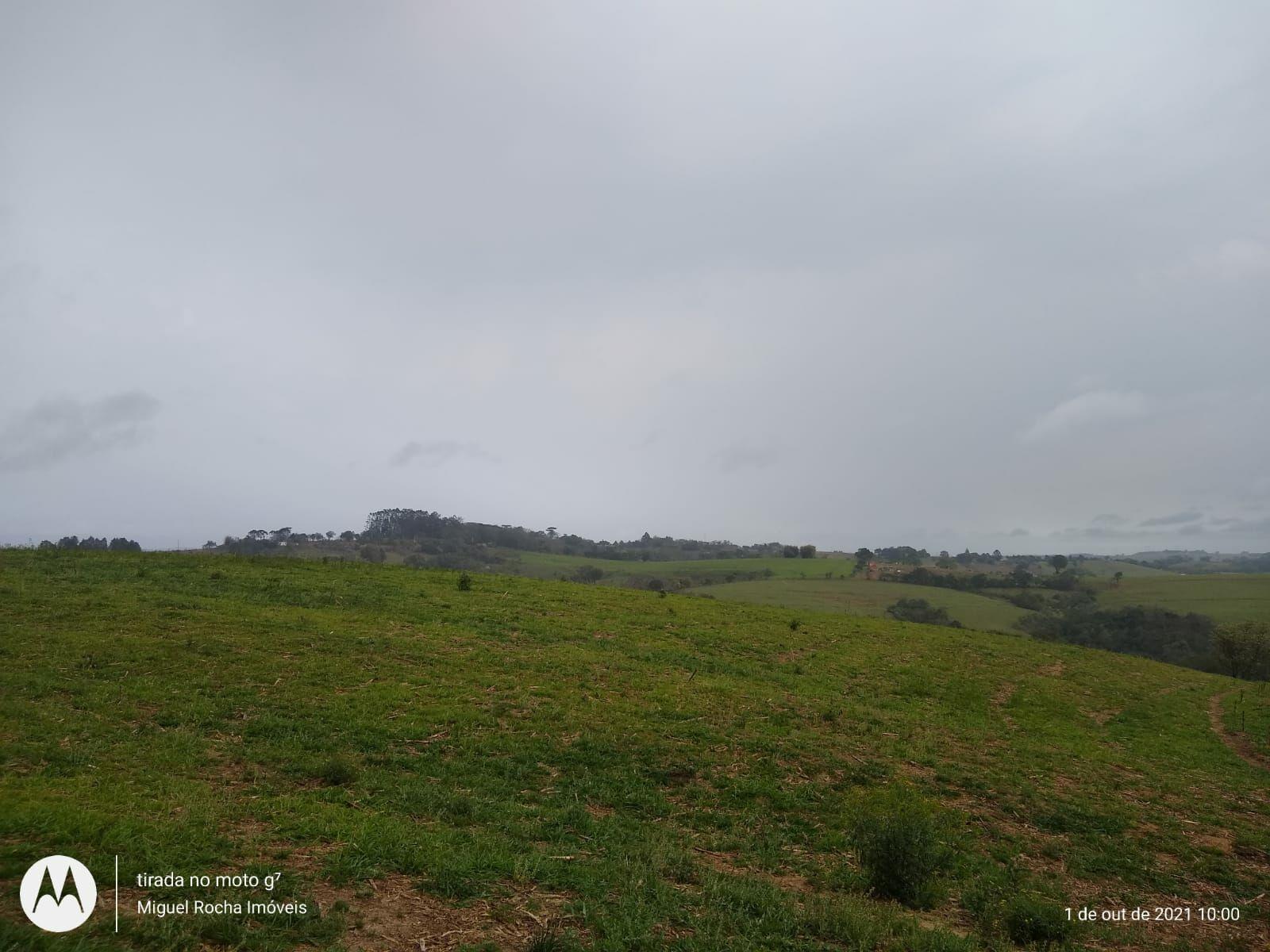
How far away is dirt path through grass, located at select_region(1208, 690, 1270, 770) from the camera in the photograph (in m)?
17.5

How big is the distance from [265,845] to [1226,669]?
59.7 metres

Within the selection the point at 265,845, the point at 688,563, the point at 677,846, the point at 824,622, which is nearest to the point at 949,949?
the point at 677,846

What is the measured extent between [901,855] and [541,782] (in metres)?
5.57

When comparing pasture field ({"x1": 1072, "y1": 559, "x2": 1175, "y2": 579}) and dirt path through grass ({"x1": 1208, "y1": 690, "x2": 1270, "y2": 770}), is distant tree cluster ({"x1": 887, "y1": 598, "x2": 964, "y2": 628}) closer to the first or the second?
dirt path through grass ({"x1": 1208, "y1": 690, "x2": 1270, "y2": 770})

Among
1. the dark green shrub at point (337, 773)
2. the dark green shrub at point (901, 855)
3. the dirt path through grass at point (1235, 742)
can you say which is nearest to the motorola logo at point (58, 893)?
the dark green shrub at point (337, 773)

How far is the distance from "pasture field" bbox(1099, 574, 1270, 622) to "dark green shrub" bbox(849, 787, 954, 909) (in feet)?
266

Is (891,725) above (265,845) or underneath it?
underneath

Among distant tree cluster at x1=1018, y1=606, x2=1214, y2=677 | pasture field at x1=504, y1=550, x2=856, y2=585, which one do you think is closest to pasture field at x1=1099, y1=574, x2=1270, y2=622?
distant tree cluster at x1=1018, y1=606, x2=1214, y2=677

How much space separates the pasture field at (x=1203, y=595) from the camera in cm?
7125

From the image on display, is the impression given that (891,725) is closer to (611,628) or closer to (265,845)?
(611,628)

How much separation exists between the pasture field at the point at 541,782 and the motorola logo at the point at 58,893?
0.11 m

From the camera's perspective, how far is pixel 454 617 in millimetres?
21594

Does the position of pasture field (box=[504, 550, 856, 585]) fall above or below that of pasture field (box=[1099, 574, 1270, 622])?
above

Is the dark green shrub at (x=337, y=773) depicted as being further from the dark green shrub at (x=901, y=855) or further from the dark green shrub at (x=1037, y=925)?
the dark green shrub at (x=1037, y=925)
